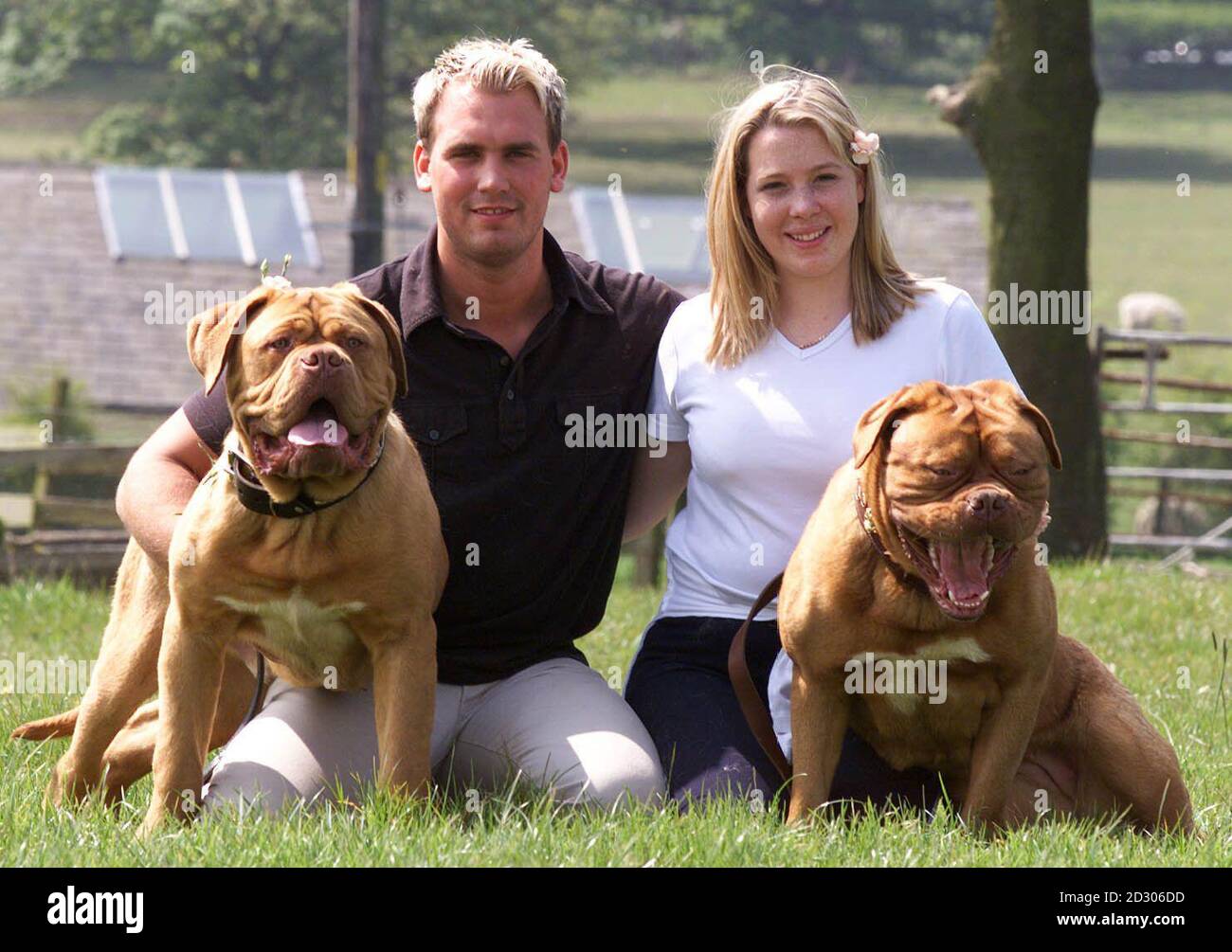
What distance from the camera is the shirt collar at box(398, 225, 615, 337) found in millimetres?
4531

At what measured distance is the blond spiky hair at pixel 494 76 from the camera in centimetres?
452

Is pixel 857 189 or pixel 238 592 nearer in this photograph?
pixel 238 592

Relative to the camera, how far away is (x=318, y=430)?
12.1 feet

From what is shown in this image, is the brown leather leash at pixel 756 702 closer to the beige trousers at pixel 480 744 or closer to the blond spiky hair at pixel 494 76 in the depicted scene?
the beige trousers at pixel 480 744

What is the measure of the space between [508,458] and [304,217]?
1827 cm

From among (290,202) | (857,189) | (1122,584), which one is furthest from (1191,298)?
(857,189)

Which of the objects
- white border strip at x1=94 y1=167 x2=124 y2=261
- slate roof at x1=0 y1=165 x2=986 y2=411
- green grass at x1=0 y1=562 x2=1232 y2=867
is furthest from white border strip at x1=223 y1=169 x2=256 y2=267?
green grass at x1=0 y1=562 x2=1232 y2=867

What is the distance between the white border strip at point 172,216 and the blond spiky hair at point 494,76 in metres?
17.7

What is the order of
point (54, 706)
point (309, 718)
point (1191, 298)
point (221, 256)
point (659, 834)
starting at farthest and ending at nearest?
point (1191, 298)
point (221, 256)
point (54, 706)
point (309, 718)
point (659, 834)

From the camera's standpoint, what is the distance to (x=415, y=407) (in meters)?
4.53

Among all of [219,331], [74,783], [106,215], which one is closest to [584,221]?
[106,215]
